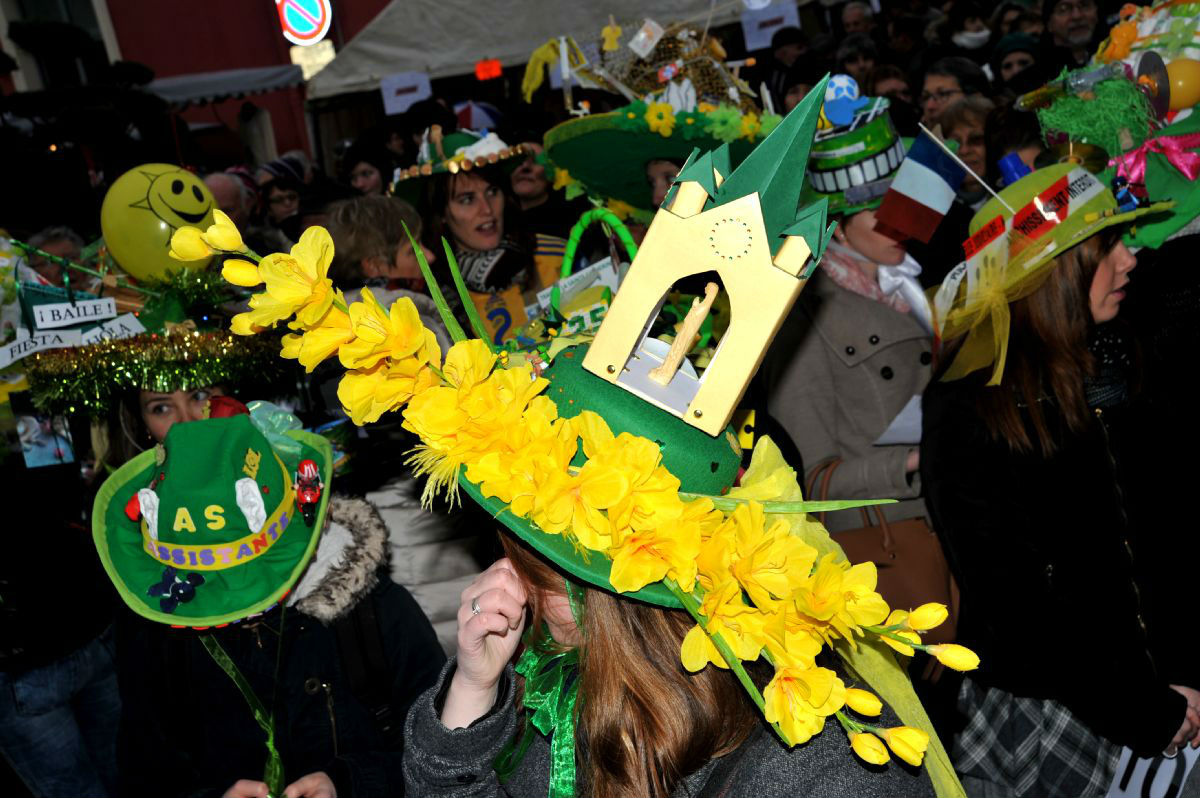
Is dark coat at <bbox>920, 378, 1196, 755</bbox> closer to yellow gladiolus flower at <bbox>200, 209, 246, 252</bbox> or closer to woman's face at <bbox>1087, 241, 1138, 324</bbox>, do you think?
woman's face at <bbox>1087, 241, 1138, 324</bbox>

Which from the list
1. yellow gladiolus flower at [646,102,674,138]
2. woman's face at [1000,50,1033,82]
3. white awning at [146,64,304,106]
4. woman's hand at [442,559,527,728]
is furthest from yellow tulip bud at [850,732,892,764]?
white awning at [146,64,304,106]

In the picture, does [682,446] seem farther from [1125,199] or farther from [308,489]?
[1125,199]

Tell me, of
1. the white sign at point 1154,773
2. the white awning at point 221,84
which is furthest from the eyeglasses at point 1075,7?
the white awning at point 221,84

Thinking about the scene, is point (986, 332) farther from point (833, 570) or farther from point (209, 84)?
point (209, 84)

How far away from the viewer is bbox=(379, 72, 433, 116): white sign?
28.3ft

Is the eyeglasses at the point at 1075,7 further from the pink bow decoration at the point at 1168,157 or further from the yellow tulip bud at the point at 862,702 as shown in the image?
the yellow tulip bud at the point at 862,702

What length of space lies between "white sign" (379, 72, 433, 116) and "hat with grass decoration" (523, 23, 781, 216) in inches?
163

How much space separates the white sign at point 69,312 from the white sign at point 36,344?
3cm

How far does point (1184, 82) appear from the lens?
3051 mm

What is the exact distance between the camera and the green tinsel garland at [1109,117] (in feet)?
9.73

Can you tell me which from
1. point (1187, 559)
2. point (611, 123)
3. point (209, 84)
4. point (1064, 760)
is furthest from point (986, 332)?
point (209, 84)

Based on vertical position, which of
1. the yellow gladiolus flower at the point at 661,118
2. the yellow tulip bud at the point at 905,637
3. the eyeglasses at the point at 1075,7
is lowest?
the yellow tulip bud at the point at 905,637

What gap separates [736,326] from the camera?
4.61 ft

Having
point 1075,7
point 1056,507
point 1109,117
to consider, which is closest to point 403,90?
point 1075,7
